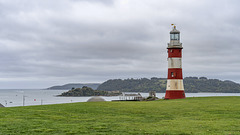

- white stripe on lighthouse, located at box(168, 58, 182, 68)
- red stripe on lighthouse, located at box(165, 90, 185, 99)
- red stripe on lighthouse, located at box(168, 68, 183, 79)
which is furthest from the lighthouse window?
red stripe on lighthouse, located at box(165, 90, 185, 99)

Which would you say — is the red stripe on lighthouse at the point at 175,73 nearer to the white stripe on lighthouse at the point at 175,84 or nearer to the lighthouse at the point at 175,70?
the lighthouse at the point at 175,70

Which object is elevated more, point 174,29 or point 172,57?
point 174,29

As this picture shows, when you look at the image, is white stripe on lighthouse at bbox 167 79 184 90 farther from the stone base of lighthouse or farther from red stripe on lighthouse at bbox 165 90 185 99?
red stripe on lighthouse at bbox 165 90 185 99

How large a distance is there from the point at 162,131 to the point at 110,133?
9.65 feet

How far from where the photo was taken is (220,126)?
57.3 ft

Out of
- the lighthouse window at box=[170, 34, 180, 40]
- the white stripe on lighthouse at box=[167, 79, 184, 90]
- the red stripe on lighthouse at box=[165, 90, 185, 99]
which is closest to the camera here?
the white stripe on lighthouse at box=[167, 79, 184, 90]

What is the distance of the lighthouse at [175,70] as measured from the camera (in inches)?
1854

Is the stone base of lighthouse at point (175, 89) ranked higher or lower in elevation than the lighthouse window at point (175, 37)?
lower

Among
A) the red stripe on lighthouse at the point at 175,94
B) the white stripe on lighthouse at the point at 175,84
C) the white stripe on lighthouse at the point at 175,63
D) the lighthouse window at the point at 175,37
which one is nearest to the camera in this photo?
the white stripe on lighthouse at the point at 175,84

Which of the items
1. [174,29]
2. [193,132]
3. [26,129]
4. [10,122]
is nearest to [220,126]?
[193,132]

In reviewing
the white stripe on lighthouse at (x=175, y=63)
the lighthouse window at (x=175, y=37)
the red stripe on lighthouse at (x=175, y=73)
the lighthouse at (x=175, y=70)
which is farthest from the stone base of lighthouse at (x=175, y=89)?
the lighthouse window at (x=175, y=37)

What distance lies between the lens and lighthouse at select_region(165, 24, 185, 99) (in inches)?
1854

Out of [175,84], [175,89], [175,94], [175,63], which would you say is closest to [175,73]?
[175,63]

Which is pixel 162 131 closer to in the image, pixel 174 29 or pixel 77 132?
pixel 77 132
